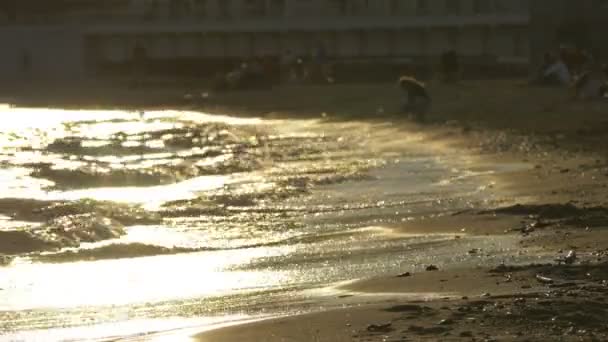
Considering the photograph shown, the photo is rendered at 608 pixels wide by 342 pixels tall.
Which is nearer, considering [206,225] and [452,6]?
[206,225]

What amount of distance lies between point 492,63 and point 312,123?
24269 mm

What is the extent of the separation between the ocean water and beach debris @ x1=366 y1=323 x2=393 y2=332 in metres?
1.13

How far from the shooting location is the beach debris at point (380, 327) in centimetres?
853

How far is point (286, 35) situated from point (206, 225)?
173 ft

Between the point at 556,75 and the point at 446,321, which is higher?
the point at 556,75

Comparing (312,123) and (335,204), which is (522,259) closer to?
(335,204)

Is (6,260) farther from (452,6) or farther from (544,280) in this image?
(452,6)

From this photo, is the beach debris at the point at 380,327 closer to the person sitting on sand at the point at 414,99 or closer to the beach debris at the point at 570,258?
the beach debris at the point at 570,258

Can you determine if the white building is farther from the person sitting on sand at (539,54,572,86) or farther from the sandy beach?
the sandy beach

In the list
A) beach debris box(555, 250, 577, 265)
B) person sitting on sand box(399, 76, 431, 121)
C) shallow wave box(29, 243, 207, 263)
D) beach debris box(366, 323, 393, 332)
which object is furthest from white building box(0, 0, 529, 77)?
beach debris box(366, 323, 393, 332)

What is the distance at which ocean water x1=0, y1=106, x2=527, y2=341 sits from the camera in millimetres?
10578

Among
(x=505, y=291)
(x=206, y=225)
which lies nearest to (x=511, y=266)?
(x=505, y=291)

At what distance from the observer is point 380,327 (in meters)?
8.59

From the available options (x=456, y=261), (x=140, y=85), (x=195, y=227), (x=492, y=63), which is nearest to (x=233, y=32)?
(x=140, y=85)
